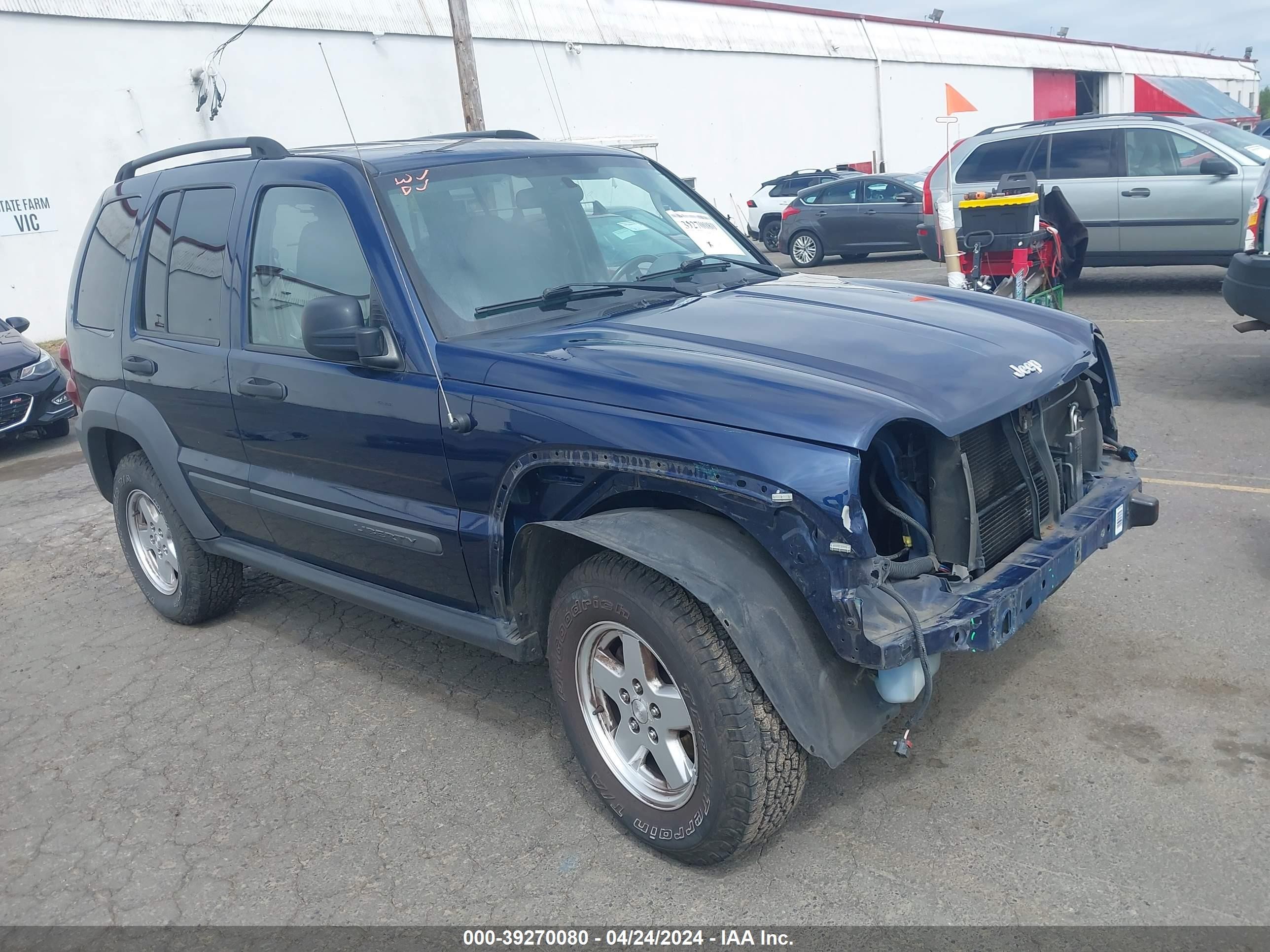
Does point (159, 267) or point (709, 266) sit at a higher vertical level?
point (159, 267)

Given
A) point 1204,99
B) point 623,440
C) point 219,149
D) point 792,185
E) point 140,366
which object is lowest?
point 1204,99

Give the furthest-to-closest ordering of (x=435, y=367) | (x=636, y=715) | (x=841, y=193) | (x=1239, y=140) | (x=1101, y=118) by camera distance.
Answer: (x=841, y=193)
(x=1101, y=118)
(x=1239, y=140)
(x=435, y=367)
(x=636, y=715)

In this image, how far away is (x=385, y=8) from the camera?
851 inches

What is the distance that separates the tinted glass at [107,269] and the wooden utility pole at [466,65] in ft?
45.5

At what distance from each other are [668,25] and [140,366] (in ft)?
82.6

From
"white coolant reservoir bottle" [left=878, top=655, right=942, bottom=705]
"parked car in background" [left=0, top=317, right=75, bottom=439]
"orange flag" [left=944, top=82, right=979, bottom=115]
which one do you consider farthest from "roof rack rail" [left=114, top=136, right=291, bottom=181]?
"parked car in background" [left=0, top=317, right=75, bottom=439]

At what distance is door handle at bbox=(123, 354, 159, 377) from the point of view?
4.71 meters

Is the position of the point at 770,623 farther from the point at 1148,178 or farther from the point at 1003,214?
the point at 1148,178

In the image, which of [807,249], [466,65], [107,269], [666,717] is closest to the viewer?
[666,717]

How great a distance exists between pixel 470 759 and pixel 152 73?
1793 cm

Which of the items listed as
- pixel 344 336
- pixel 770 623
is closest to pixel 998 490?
pixel 770 623

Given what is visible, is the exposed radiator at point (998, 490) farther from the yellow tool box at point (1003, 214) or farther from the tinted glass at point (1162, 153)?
the tinted glass at point (1162, 153)

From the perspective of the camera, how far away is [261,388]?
13.3ft

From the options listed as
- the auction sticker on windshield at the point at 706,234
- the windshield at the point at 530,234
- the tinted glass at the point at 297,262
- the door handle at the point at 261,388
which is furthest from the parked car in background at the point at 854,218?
the door handle at the point at 261,388
